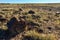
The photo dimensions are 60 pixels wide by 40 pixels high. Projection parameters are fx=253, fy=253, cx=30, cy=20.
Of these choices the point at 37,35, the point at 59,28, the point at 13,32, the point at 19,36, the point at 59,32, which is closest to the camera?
the point at 37,35

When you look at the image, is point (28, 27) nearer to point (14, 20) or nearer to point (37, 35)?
point (14, 20)

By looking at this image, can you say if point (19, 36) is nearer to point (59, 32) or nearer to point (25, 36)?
point (25, 36)

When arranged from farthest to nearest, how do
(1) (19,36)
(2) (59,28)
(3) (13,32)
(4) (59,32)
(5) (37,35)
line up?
(2) (59,28), (4) (59,32), (3) (13,32), (1) (19,36), (5) (37,35)

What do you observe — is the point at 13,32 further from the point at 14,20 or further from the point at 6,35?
the point at 14,20

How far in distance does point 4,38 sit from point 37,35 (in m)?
3.15

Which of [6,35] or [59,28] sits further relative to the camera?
[59,28]

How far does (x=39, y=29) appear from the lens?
21.9m

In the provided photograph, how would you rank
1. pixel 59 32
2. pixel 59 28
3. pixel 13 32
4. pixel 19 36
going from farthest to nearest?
1. pixel 59 28
2. pixel 59 32
3. pixel 13 32
4. pixel 19 36

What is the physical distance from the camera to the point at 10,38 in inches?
798

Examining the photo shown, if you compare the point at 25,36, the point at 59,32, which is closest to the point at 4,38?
the point at 25,36

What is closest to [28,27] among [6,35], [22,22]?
[22,22]

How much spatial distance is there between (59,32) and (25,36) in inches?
187

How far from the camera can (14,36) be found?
2052 centimetres

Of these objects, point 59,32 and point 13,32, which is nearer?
point 13,32
